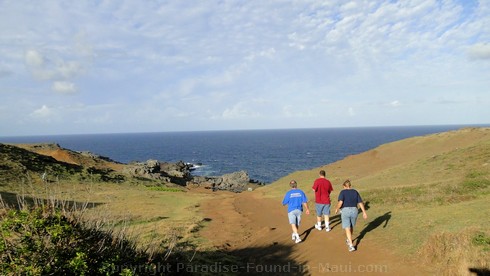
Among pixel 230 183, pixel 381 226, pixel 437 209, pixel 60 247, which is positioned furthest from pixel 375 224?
pixel 230 183

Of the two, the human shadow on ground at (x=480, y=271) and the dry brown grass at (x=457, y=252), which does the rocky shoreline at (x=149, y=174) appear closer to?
the dry brown grass at (x=457, y=252)

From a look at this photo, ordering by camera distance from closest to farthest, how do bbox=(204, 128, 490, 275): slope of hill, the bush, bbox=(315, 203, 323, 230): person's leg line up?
1. the bush
2. bbox=(204, 128, 490, 275): slope of hill
3. bbox=(315, 203, 323, 230): person's leg

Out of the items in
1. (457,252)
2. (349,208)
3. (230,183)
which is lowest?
(230,183)

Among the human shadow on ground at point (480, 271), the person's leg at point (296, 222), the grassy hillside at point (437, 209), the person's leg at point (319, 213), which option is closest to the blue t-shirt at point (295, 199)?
the person's leg at point (296, 222)

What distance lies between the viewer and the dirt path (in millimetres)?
10422

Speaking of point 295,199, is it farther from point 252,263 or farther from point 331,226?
point 331,226

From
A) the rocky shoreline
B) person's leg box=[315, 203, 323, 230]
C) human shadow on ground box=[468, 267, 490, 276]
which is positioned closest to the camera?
human shadow on ground box=[468, 267, 490, 276]

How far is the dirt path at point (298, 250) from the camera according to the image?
34.2ft

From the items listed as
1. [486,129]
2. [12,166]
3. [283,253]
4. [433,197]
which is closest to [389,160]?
[486,129]

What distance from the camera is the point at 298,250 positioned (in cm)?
1266

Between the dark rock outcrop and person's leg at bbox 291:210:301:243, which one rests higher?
person's leg at bbox 291:210:301:243

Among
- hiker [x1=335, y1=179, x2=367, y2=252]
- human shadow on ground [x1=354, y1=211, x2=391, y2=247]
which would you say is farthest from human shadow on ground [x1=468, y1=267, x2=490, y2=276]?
human shadow on ground [x1=354, y1=211, x2=391, y2=247]

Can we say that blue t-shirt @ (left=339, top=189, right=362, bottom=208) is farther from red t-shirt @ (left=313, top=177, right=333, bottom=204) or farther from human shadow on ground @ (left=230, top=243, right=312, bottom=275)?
human shadow on ground @ (left=230, top=243, right=312, bottom=275)

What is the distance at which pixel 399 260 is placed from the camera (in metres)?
10.4
